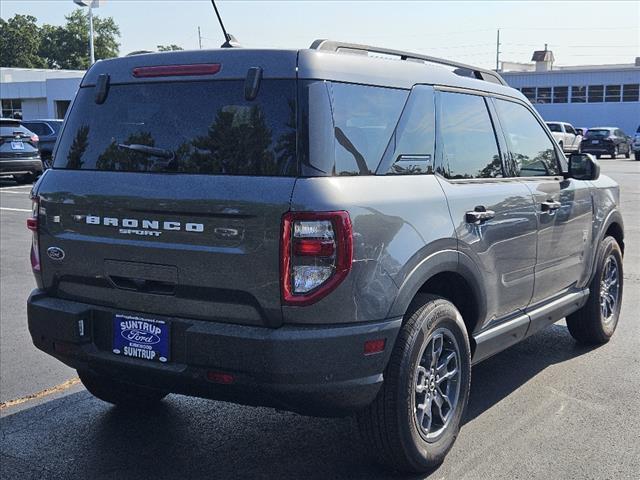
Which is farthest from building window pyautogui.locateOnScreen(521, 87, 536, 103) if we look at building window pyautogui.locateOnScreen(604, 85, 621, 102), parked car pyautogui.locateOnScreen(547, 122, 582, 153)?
parked car pyautogui.locateOnScreen(547, 122, 582, 153)

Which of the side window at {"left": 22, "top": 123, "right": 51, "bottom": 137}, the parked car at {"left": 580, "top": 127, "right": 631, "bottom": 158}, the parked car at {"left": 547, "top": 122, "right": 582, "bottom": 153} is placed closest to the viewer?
the side window at {"left": 22, "top": 123, "right": 51, "bottom": 137}

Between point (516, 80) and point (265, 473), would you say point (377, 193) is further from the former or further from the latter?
point (516, 80)

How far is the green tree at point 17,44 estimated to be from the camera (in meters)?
111

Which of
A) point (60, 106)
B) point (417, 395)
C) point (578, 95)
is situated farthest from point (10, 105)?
point (417, 395)

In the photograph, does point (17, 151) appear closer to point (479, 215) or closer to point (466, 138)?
point (466, 138)

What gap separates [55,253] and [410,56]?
2153 millimetres

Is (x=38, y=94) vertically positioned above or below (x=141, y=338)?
above

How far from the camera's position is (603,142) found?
37094 millimetres

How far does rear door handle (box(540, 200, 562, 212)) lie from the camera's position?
15.9 ft

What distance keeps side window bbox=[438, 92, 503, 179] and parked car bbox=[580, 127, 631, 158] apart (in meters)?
35.0

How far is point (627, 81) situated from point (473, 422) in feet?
179

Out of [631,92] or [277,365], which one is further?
[631,92]

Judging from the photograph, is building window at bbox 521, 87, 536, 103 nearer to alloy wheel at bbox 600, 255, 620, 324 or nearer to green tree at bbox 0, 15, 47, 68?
alloy wheel at bbox 600, 255, 620, 324

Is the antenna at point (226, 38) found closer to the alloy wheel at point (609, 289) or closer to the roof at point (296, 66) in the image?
the roof at point (296, 66)
